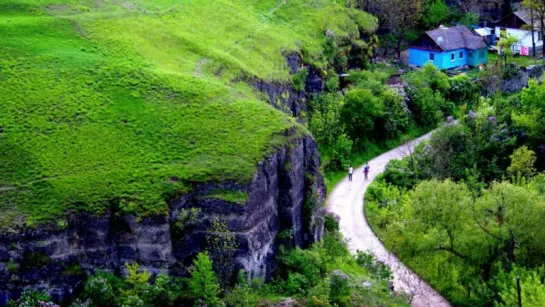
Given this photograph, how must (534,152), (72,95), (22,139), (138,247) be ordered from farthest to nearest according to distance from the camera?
(534,152)
(72,95)
(22,139)
(138,247)

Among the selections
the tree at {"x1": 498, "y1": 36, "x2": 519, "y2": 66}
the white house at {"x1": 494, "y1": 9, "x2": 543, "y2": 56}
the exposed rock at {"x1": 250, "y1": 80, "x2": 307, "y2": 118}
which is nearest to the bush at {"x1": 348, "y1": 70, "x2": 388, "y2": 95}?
the exposed rock at {"x1": 250, "y1": 80, "x2": 307, "y2": 118}

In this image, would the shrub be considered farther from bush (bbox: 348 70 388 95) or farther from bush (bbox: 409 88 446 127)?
bush (bbox: 409 88 446 127)

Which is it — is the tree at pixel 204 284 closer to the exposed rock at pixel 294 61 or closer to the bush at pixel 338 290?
the bush at pixel 338 290

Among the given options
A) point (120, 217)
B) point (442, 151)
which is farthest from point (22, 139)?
point (442, 151)

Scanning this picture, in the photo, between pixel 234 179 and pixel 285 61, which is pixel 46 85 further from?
pixel 285 61

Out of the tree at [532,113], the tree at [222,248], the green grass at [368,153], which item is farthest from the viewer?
the tree at [532,113]

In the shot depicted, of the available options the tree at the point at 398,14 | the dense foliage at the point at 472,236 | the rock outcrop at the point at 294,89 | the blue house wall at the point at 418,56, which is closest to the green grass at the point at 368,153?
the rock outcrop at the point at 294,89
